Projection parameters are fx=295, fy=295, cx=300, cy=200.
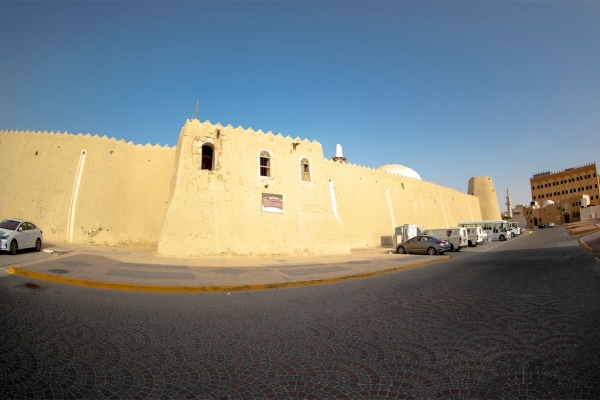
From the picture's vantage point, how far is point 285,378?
3.04m

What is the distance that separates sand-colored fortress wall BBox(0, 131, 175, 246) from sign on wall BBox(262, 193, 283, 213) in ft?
23.0

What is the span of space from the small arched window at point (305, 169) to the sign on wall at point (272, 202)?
2444 millimetres

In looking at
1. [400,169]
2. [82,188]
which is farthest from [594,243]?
[82,188]

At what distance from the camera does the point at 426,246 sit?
66.5ft

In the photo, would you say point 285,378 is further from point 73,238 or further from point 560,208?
point 560,208

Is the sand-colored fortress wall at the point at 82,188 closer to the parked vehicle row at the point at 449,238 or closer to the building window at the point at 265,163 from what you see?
→ the building window at the point at 265,163

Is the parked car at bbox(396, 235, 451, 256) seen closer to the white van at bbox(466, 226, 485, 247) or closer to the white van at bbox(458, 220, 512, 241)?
the white van at bbox(466, 226, 485, 247)

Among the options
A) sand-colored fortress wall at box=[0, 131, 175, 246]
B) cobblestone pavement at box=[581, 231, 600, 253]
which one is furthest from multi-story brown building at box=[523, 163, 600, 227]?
sand-colored fortress wall at box=[0, 131, 175, 246]

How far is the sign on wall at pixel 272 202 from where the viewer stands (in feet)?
56.7

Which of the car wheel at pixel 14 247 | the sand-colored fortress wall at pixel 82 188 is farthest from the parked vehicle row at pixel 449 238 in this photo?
the car wheel at pixel 14 247

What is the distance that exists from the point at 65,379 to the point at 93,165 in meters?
19.1

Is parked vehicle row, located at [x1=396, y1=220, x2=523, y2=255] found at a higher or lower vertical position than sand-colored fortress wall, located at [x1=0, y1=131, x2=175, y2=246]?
lower

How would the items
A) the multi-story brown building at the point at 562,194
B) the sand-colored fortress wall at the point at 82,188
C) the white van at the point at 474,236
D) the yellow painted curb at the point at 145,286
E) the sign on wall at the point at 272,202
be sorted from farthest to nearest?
the multi-story brown building at the point at 562,194 → the white van at the point at 474,236 → the sand-colored fortress wall at the point at 82,188 → the sign on wall at the point at 272,202 → the yellow painted curb at the point at 145,286

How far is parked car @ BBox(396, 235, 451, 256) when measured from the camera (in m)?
19.8
